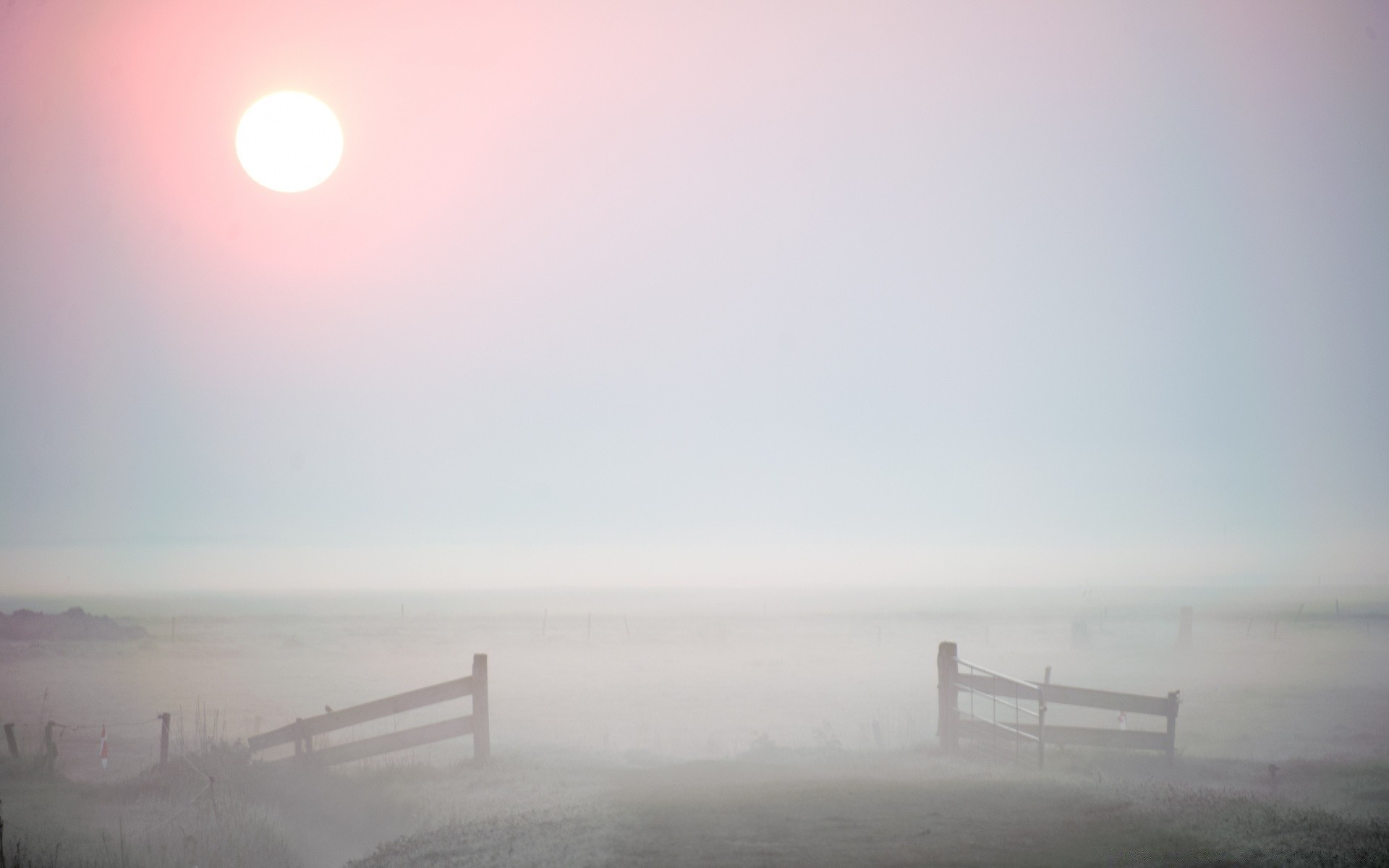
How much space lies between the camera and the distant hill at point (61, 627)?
51.5m

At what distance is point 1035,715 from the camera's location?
15.6m

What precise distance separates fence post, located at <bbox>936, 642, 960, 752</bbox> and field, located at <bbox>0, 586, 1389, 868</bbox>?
911 mm

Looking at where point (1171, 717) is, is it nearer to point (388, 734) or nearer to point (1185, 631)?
A: point (388, 734)

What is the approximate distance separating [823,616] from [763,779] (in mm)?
79466

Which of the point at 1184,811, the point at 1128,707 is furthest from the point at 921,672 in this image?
the point at 1184,811

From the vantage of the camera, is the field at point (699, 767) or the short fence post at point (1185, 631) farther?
the short fence post at point (1185, 631)

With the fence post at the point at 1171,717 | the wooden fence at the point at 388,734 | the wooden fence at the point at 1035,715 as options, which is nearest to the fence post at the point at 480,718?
the wooden fence at the point at 388,734

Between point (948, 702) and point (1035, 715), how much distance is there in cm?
148

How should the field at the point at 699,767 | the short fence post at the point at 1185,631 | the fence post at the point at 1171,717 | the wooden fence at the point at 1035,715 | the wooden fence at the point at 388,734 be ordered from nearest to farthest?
the field at the point at 699,767 < the wooden fence at the point at 388,734 < the wooden fence at the point at 1035,715 < the fence post at the point at 1171,717 < the short fence post at the point at 1185,631

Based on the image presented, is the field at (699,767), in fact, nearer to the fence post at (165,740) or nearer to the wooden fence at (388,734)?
the fence post at (165,740)

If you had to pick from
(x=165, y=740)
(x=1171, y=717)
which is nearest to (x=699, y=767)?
(x=1171, y=717)

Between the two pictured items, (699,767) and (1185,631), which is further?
(1185,631)

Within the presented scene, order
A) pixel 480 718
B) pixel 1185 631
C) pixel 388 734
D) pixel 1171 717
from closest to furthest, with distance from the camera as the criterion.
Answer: pixel 388 734 → pixel 480 718 → pixel 1171 717 → pixel 1185 631

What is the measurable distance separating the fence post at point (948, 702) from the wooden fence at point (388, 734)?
8.10m
